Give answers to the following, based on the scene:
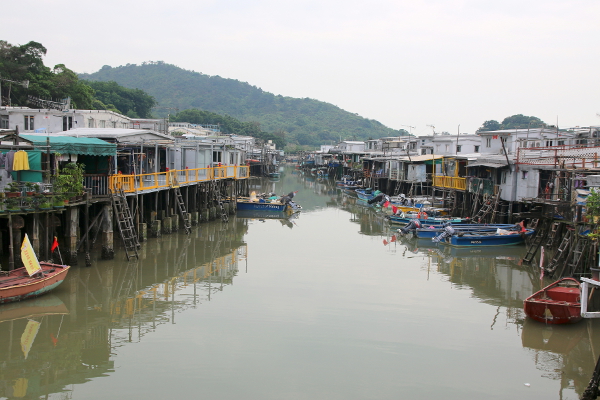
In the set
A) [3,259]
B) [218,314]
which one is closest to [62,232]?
[3,259]

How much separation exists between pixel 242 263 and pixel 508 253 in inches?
515

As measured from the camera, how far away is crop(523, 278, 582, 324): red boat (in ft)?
47.2

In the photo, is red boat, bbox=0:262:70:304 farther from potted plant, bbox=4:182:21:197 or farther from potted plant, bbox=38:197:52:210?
potted plant, bbox=4:182:21:197

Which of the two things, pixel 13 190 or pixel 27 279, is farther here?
pixel 13 190

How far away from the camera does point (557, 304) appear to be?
1438 centimetres

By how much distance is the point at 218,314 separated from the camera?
15562 millimetres

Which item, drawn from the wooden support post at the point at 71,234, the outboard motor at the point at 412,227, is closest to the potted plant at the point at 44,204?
the wooden support post at the point at 71,234

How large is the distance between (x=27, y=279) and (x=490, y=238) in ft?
68.7

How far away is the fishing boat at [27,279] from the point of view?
14.7m

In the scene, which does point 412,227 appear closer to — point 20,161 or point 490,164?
point 490,164

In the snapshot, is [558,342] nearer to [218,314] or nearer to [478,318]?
[478,318]

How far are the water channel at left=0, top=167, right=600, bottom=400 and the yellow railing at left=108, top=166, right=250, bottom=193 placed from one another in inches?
119

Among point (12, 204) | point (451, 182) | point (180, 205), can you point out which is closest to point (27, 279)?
point (12, 204)

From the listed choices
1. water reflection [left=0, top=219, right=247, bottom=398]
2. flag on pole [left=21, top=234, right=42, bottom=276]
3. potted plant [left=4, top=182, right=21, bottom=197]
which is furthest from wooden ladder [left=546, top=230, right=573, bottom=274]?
potted plant [left=4, top=182, right=21, bottom=197]
